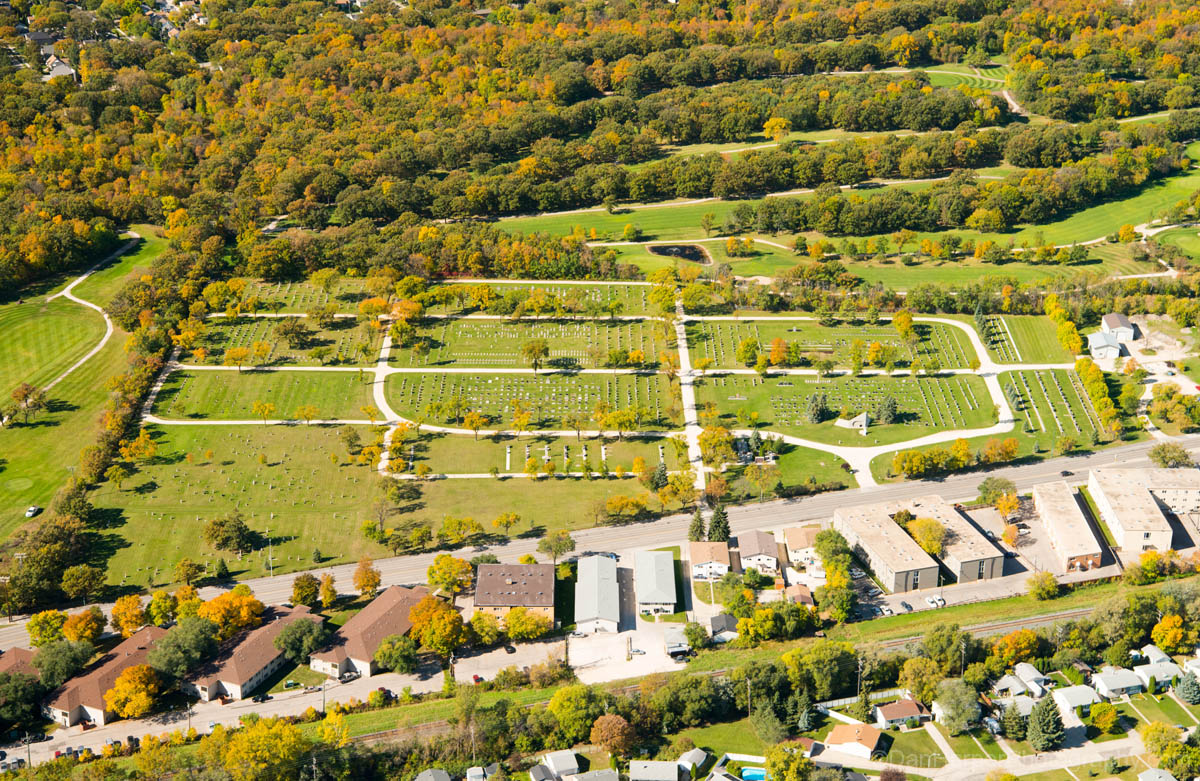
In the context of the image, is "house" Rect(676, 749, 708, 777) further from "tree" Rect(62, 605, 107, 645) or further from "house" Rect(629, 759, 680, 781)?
"tree" Rect(62, 605, 107, 645)

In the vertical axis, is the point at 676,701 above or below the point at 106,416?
below

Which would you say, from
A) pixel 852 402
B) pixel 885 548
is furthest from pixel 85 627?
pixel 852 402

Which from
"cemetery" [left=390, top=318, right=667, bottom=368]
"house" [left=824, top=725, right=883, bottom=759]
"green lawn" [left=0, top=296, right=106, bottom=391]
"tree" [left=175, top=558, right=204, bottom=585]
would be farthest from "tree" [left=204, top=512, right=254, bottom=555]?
"house" [left=824, top=725, right=883, bottom=759]

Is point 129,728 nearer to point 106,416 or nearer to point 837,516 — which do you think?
point 106,416

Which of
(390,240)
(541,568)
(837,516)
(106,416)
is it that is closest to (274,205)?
(390,240)

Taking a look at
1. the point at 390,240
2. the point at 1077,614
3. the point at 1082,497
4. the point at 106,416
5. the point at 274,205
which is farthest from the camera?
the point at 274,205

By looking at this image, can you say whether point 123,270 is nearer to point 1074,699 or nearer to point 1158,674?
point 1074,699

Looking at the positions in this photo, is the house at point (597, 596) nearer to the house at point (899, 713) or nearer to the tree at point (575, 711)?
the tree at point (575, 711)
